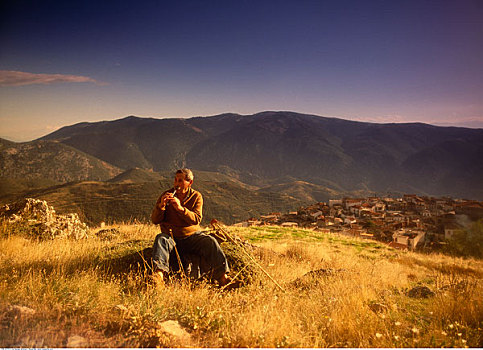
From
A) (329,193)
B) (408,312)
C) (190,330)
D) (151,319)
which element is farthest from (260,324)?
(329,193)

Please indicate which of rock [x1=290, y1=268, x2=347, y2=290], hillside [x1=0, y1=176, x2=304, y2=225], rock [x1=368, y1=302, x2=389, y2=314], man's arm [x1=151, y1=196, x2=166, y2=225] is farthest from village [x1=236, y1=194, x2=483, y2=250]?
hillside [x1=0, y1=176, x2=304, y2=225]

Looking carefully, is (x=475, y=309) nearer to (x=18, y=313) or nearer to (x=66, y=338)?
(x=66, y=338)

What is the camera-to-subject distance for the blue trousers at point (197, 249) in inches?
162

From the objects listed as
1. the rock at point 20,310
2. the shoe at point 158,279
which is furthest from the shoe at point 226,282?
the rock at point 20,310

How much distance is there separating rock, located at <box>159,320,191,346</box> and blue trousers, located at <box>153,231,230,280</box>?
1.39 meters

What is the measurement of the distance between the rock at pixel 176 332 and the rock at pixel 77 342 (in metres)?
0.63

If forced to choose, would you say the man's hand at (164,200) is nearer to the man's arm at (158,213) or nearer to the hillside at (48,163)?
the man's arm at (158,213)

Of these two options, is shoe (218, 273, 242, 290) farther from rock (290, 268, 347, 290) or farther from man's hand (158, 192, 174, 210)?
man's hand (158, 192, 174, 210)

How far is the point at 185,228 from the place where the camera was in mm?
4527

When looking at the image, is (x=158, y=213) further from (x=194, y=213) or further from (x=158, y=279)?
(x=158, y=279)

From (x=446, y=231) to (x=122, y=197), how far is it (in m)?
66.5

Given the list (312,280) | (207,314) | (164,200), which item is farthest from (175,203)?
(312,280)

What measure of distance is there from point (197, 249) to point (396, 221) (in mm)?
46316

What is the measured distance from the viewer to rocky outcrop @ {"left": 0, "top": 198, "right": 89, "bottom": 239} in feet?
21.7
